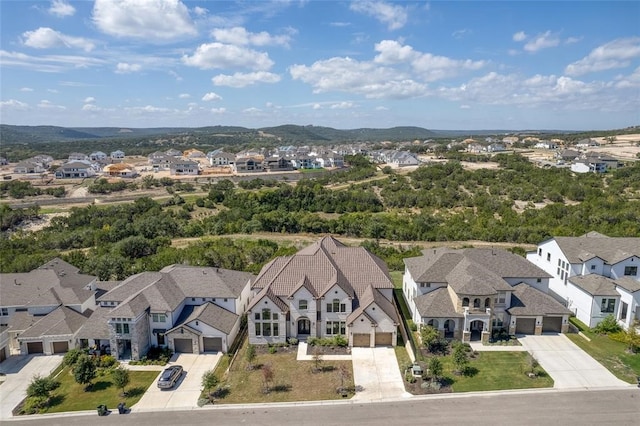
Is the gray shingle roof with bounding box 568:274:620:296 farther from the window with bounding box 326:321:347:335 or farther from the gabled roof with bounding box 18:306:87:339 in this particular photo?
the gabled roof with bounding box 18:306:87:339

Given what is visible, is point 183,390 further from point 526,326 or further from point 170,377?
point 526,326

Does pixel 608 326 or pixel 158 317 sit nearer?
pixel 158 317

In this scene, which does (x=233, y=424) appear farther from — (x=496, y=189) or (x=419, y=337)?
(x=496, y=189)

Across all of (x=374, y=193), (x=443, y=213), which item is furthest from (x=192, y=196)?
(x=443, y=213)

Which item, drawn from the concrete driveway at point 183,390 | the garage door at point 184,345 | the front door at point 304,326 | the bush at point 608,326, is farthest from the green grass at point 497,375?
the garage door at point 184,345

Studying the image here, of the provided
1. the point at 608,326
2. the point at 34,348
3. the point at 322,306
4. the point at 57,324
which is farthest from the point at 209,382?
the point at 608,326

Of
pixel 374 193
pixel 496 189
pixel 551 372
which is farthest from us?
pixel 374 193

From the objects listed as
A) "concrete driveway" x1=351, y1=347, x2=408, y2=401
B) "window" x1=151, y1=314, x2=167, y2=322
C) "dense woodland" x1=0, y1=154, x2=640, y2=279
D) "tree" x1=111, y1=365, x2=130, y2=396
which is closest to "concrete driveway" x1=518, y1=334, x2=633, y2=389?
"concrete driveway" x1=351, y1=347, x2=408, y2=401
